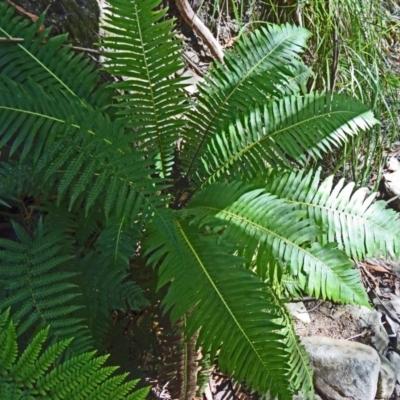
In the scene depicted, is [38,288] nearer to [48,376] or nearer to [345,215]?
[48,376]

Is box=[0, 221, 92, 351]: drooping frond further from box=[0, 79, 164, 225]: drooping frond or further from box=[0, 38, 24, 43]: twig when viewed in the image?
box=[0, 38, 24, 43]: twig

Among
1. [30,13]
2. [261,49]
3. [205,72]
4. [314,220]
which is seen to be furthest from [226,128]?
[30,13]

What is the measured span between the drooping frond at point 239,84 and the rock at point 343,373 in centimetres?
113

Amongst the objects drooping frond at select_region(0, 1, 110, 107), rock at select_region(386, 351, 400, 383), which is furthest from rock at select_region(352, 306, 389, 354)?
drooping frond at select_region(0, 1, 110, 107)

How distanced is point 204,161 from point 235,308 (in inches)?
30.0

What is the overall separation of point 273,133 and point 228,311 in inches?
33.4

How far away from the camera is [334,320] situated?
2691mm

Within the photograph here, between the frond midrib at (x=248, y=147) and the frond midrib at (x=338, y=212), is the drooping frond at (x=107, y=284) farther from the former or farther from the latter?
the frond midrib at (x=338, y=212)

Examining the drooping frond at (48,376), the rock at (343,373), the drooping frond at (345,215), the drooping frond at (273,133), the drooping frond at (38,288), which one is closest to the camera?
the drooping frond at (48,376)

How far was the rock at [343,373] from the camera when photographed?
2.36 meters

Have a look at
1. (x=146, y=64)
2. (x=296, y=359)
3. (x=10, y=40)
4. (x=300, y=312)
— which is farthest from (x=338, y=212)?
(x=10, y=40)

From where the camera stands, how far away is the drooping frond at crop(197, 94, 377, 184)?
2.05 m

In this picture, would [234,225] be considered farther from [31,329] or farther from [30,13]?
[30,13]

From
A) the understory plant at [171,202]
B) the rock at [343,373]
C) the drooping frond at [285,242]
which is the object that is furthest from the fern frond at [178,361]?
the rock at [343,373]
